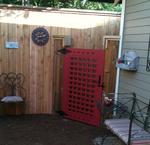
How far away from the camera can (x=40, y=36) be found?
5.75 metres

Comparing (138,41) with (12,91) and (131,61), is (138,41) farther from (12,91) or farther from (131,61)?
(12,91)

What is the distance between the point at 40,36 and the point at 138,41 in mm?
2298

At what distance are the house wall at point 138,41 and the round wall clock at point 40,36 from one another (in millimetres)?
1816

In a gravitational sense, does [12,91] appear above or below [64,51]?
below

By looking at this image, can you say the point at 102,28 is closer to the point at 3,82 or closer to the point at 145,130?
the point at 3,82

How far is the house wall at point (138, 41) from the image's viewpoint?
390 centimetres

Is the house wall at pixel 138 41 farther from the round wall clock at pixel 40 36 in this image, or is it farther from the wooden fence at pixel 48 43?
the round wall clock at pixel 40 36

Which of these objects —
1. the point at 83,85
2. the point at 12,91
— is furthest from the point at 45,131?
the point at 12,91

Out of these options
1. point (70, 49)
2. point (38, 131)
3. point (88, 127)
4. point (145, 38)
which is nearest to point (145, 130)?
point (145, 38)

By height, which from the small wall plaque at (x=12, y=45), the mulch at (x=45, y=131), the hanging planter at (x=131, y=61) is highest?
the small wall plaque at (x=12, y=45)

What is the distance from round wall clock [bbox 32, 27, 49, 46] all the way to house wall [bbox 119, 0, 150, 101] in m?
1.82

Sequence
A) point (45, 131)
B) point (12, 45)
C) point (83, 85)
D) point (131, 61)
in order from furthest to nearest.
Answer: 1. point (12, 45)
2. point (83, 85)
3. point (45, 131)
4. point (131, 61)

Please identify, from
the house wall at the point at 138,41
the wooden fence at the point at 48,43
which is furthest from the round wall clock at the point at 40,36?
the house wall at the point at 138,41

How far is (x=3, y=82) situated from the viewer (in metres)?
5.79
